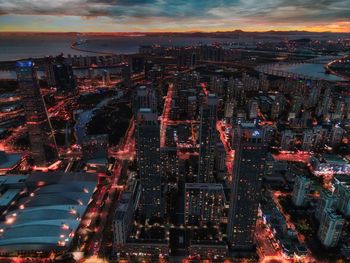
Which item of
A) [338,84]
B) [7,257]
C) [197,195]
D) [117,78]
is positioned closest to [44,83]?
[117,78]

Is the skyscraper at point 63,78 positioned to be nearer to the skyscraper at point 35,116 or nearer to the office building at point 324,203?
the skyscraper at point 35,116

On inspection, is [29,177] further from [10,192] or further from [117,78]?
[117,78]

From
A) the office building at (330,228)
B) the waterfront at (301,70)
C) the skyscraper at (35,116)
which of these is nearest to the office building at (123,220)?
the skyscraper at (35,116)

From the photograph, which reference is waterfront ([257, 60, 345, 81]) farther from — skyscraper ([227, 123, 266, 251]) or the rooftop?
the rooftop

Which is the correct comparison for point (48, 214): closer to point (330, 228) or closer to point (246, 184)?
point (246, 184)

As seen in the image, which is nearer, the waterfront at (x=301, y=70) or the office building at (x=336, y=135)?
the office building at (x=336, y=135)

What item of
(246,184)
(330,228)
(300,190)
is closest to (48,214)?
(246,184)
